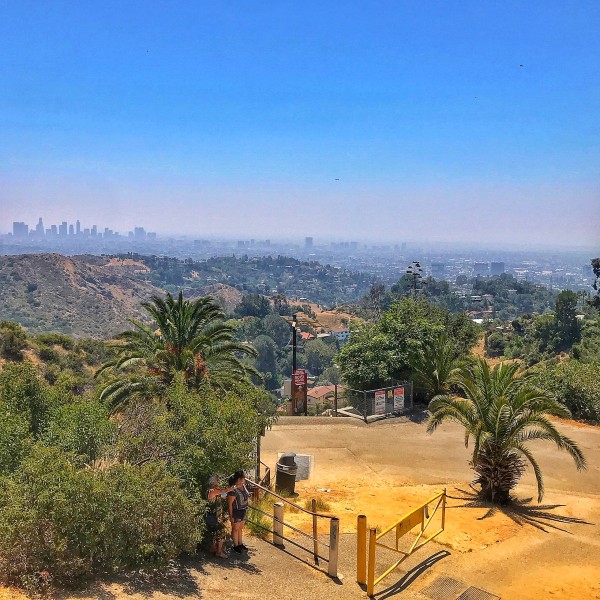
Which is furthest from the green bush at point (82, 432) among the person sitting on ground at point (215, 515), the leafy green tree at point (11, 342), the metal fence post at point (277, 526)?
the leafy green tree at point (11, 342)

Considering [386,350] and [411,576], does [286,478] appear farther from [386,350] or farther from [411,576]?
[386,350]

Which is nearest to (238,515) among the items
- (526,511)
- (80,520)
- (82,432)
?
(82,432)

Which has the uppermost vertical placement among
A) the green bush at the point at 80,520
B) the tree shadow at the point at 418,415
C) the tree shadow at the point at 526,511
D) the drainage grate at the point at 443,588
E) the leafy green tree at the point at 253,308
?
the green bush at the point at 80,520

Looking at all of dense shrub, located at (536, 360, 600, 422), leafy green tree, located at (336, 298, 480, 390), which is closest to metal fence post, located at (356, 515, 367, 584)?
leafy green tree, located at (336, 298, 480, 390)

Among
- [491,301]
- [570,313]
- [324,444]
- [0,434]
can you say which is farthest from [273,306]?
[0,434]

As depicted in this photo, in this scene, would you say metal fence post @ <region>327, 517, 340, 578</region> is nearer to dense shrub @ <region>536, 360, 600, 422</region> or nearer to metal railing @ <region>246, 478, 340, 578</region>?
metal railing @ <region>246, 478, 340, 578</region>

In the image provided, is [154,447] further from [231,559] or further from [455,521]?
[455,521]

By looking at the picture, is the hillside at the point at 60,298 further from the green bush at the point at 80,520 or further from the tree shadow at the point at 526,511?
the green bush at the point at 80,520
